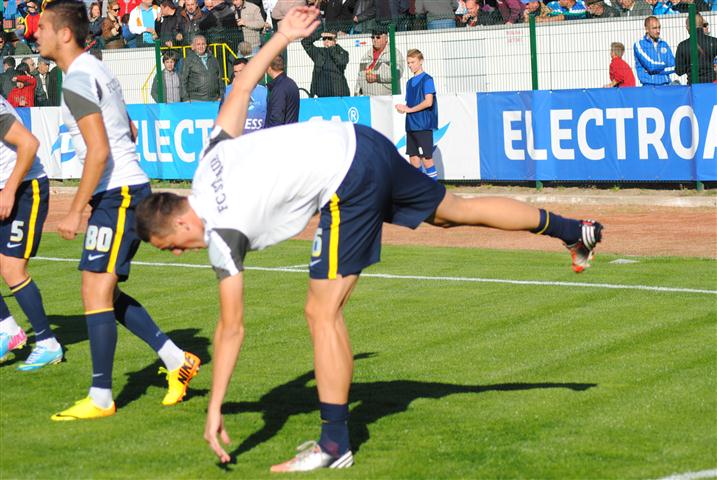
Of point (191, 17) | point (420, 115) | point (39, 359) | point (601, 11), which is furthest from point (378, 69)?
point (39, 359)

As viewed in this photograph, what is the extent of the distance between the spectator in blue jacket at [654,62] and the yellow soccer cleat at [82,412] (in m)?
13.1

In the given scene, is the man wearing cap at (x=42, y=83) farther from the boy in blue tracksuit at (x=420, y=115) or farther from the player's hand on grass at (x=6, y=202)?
the player's hand on grass at (x=6, y=202)

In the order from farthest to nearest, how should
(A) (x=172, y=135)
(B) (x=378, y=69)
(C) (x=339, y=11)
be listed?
(C) (x=339, y=11) < (A) (x=172, y=135) < (B) (x=378, y=69)

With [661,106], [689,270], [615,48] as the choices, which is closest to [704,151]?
[661,106]

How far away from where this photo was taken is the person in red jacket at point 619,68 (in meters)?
18.6

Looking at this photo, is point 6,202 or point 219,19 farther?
point 219,19

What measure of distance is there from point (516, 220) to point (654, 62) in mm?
12448

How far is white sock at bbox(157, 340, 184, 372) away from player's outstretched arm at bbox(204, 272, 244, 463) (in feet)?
6.77

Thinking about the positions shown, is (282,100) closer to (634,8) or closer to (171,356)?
(634,8)

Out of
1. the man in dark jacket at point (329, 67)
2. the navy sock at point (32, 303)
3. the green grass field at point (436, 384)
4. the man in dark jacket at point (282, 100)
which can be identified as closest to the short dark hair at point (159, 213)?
the green grass field at point (436, 384)

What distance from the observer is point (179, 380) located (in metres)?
7.75

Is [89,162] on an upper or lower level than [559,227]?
upper

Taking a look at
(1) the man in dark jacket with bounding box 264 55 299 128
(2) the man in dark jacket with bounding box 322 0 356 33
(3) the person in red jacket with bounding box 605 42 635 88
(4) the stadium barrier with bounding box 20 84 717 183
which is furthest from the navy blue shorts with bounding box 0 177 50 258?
(2) the man in dark jacket with bounding box 322 0 356 33

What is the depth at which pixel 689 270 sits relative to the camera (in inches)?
488
